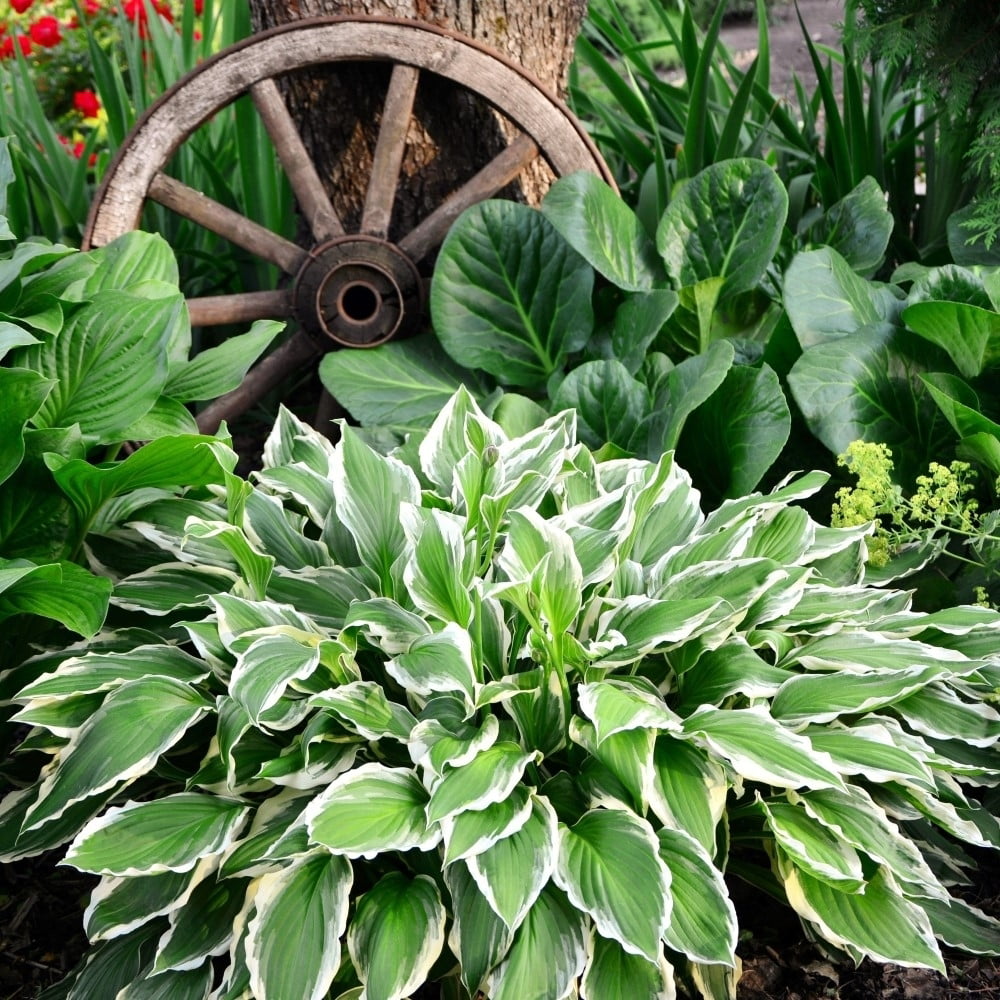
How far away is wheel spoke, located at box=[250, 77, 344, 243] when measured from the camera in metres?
2.44

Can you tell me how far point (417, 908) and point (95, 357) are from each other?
3.35 ft

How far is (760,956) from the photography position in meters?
1.59

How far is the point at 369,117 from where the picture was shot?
2.59 meters

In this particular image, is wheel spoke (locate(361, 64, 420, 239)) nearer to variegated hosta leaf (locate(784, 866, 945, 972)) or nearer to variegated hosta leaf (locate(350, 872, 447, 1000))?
variegated hosta leaf (locate(350, 872, 447, 1000))

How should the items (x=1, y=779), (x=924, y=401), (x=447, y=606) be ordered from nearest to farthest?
(x=447, y=606)
(x=1, y=779)
(x=924, y=401)

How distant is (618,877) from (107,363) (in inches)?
44.7

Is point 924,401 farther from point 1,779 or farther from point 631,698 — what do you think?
point 1,779

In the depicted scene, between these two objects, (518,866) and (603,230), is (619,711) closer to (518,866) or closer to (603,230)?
(518,866)

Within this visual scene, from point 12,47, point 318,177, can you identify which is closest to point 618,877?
point 318,177

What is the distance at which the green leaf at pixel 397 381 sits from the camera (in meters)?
2.34

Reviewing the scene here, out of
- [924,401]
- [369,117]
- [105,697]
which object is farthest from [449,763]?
[369,117]

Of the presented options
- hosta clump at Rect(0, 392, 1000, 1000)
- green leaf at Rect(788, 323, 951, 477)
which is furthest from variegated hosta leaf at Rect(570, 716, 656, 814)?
green leaf at Rect(788, 323, 951, 477)

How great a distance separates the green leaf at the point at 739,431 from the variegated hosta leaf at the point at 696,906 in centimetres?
76

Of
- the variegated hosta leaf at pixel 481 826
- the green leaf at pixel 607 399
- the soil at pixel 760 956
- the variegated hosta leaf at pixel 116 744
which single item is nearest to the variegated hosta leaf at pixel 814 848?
the soil at pixel 760 956
